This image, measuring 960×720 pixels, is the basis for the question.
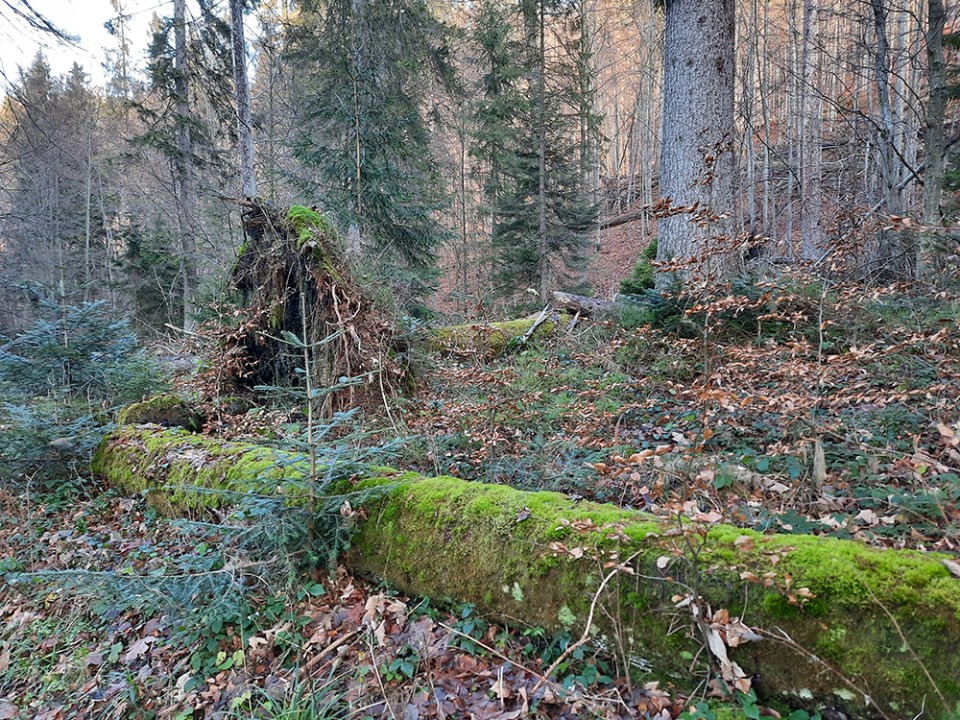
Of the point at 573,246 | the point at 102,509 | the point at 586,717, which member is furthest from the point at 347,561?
the point at 573,246

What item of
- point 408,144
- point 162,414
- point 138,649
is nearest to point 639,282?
point 162,414

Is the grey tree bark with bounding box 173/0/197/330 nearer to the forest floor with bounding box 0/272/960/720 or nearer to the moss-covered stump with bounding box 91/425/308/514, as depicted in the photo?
the moss-covered stump with bounding box 91/425/308/514

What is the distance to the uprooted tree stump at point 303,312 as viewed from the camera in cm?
599

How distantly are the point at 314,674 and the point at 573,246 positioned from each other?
14725 millimetres

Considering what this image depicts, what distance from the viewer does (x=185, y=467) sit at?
4.51 metres

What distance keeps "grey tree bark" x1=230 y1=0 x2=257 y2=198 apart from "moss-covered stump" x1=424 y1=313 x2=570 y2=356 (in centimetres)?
768

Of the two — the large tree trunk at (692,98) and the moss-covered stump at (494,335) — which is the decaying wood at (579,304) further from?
the large tree trunk at (692,98)

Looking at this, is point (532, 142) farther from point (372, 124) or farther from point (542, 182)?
point (372, 124)

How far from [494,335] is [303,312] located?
3.25m

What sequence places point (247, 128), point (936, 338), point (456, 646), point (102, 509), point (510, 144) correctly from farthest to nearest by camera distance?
point (510, 144)
point (247, 128)
point (102, 509)
point (936, 338)
point (456, 646)

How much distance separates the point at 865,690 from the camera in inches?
72.5

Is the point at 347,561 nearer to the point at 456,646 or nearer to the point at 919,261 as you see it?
the point at 456,646

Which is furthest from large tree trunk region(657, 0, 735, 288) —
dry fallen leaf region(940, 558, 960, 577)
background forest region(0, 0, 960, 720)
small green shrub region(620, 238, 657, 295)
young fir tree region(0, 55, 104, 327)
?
young fir tree region(0, 55, 104, 327)

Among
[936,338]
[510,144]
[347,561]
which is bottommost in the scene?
[347,561]
